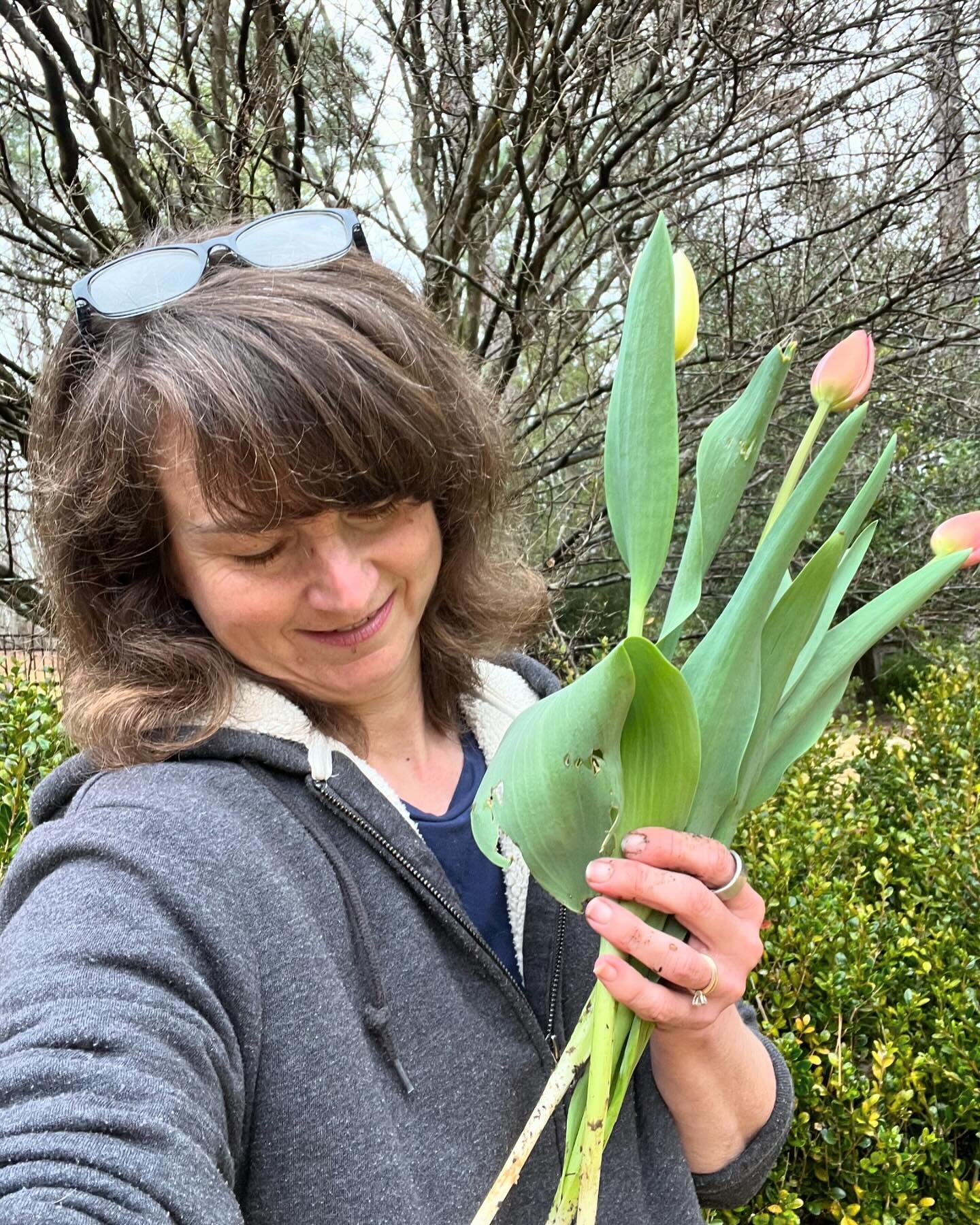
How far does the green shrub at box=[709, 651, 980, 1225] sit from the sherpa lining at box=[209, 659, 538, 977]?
80cm

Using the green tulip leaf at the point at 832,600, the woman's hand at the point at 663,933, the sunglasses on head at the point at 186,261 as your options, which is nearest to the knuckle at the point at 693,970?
the woman's hand at the point at 663,933

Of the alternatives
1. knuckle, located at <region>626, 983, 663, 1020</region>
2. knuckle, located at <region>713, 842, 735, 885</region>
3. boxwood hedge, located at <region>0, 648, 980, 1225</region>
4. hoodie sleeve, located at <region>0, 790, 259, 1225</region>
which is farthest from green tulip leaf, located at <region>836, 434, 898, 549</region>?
boxwood hedge, located at <region>0, 648, 980, 1225</region>

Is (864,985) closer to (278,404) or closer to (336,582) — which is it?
(336,582)

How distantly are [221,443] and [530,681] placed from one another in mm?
623

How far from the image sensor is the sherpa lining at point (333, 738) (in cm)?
91

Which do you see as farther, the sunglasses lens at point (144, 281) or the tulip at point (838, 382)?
the sunglasses lens at point (144, 281)

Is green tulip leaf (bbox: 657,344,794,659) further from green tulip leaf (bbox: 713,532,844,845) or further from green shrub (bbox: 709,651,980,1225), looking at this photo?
green shrub (bbox: 709,651,980,1225)

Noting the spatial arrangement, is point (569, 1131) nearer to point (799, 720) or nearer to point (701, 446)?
point (799, 720)

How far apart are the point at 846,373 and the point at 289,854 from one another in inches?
25.5

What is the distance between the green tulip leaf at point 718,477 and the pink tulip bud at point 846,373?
0.05 metres

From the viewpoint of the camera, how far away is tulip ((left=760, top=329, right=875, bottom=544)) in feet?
2.49

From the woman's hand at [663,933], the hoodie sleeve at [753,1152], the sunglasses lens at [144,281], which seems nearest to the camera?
the woman's hand at [663,933]

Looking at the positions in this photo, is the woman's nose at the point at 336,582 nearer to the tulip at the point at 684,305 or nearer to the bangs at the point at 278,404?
the bangs at the point at 278,404

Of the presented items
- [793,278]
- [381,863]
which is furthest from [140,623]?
[793,278]
